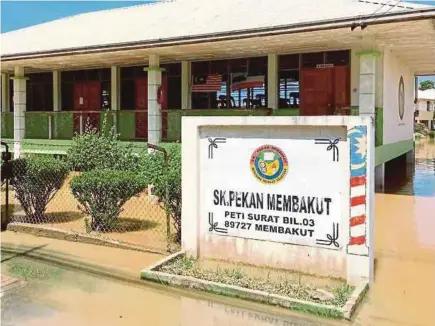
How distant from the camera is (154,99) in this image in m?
13.6

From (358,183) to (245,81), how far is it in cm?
1067

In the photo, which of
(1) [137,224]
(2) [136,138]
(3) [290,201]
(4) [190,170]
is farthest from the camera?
(2) [136,138]

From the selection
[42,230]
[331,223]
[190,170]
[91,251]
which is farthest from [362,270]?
[42,230]

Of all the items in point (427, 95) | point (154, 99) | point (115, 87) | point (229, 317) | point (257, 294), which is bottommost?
point (229, 317)

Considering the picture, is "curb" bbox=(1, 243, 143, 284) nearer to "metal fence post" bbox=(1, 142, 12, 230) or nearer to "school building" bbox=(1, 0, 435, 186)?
"metal fence post" bbox=(1, 142, 12, 230)

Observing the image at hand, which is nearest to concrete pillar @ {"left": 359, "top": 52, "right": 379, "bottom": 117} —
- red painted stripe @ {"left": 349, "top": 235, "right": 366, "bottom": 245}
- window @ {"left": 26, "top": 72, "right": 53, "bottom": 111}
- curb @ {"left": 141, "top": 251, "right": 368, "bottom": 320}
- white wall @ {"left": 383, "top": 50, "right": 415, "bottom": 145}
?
white wall @ {"left": 383, "top": 50, "right": 415, "bottom": 145}

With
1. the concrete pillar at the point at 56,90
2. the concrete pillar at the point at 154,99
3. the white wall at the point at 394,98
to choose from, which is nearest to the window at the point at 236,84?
the concrete pillar at the point at 154,99

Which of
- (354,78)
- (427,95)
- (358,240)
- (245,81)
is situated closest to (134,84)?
(245,81)

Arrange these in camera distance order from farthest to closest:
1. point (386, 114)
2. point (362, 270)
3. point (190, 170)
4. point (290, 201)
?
point (386, 114)
point (190, 170)
point (290, 201)
point (362, 270)

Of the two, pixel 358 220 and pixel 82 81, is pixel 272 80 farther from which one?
pixel 358 220

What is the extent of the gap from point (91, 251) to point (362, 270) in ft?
12.8

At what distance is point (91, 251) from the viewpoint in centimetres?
725

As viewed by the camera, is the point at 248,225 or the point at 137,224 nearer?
the point at 248,225

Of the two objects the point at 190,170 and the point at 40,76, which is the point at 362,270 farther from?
the point at 40,76
